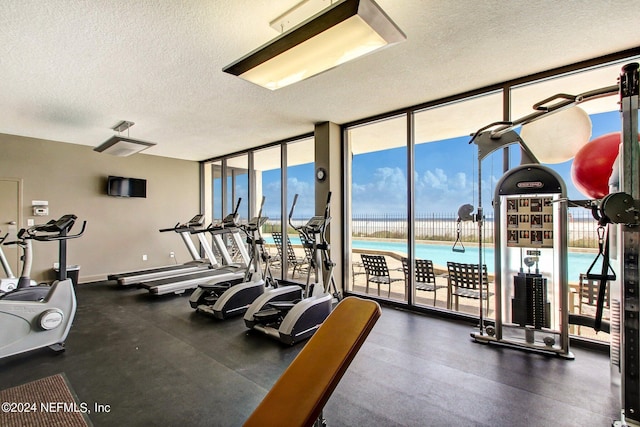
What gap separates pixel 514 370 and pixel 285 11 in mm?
3507

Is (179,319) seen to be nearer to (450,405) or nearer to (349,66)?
(450,405)

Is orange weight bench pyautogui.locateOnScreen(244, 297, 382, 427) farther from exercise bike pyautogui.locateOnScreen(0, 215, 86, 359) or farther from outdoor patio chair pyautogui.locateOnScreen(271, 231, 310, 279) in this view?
outdoor patio chair pyautogui.locateOnScreen(271, 231, 310, 279)

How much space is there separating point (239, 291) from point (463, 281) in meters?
3.00

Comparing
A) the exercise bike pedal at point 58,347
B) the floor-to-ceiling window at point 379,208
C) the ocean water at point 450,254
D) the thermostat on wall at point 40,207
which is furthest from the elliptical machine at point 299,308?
the thermostat on wall at point 40,207

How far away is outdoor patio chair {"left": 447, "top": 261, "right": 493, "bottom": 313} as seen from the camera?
156 inches

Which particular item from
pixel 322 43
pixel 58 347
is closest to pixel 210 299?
pixel 58 347

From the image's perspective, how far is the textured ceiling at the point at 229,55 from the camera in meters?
2.32

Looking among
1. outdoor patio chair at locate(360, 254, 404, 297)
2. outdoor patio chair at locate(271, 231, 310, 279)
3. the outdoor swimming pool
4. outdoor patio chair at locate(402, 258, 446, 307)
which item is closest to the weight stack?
the outdoor swimming pool

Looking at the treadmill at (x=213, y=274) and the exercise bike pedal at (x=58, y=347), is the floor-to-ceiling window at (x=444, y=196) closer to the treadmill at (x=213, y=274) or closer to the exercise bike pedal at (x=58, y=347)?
the treadmill at (x=213, y=274)

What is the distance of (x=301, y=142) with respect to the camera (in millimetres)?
6234

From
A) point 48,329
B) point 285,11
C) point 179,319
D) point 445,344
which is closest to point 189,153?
point 179,319

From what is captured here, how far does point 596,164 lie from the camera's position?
2.56 meters

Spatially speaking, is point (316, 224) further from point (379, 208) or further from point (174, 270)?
point (174, 270)

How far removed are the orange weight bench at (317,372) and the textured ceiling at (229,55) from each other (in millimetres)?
2205
